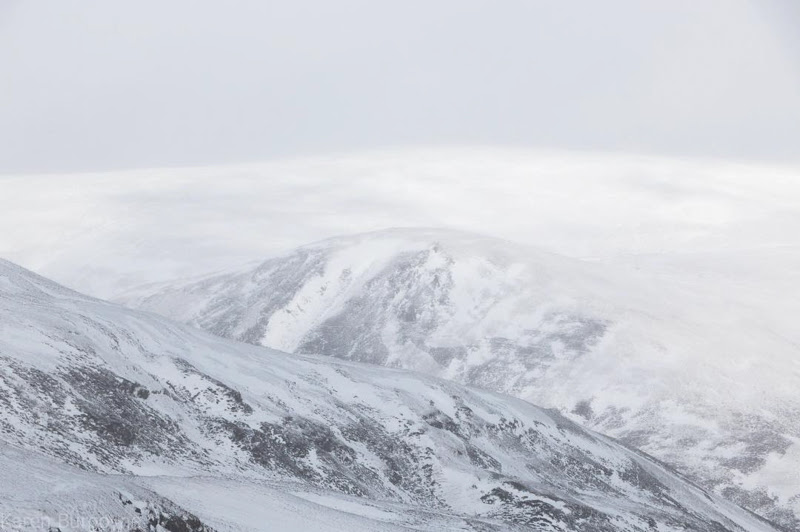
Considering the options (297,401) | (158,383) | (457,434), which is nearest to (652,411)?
(457,434)

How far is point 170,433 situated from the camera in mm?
68250

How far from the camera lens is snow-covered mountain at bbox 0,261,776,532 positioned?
4425 centimetres

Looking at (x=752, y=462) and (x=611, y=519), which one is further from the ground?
(x=611, y=519)

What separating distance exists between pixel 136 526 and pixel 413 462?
50.4m

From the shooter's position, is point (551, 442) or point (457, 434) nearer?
point (457, 434)

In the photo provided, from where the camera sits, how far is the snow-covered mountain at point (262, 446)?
44.2 m

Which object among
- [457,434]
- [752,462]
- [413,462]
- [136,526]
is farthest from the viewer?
[752,462]

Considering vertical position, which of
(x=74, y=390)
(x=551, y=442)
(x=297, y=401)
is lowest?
(x=551, y=442)

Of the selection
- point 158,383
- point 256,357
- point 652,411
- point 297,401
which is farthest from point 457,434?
point 652,411

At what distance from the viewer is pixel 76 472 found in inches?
1588

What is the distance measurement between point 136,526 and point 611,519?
49098mm

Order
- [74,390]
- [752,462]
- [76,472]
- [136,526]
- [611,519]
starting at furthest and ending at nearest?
[752,462] → [611,519] → [74,390] → [76,472] → [136,526]

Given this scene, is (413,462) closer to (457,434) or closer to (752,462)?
(457,434)

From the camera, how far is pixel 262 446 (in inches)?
2906
